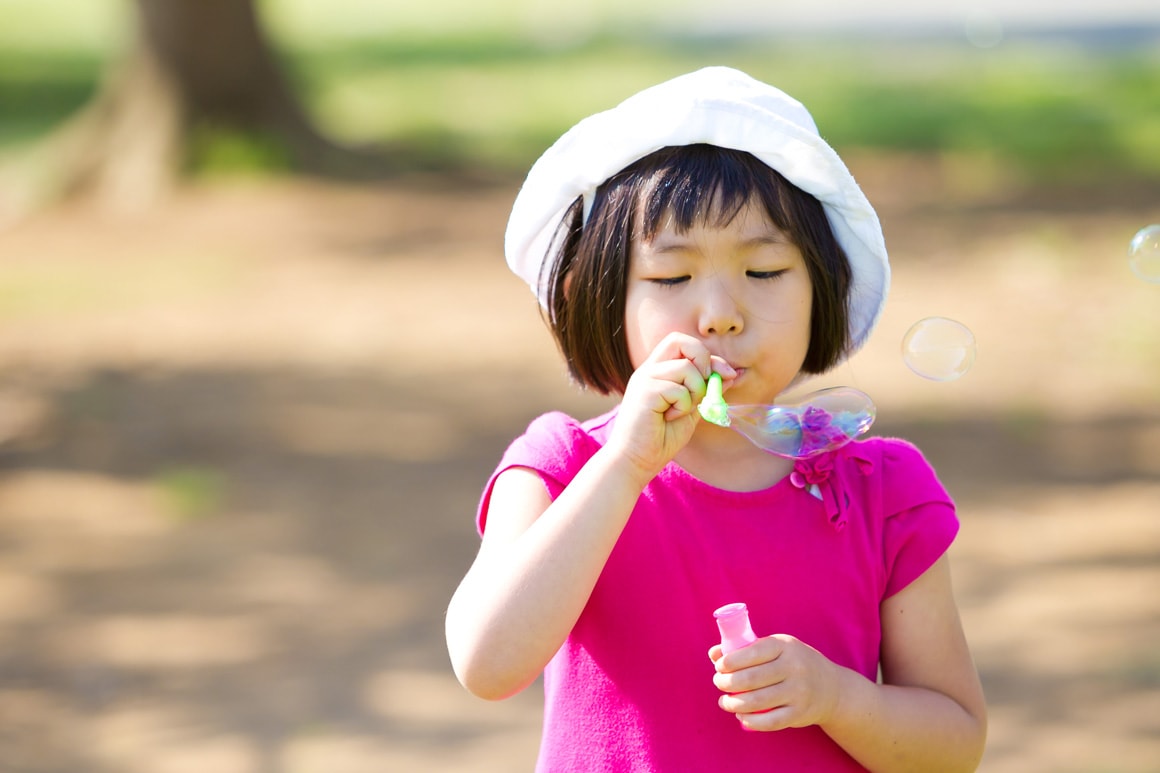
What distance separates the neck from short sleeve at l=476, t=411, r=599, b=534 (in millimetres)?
118

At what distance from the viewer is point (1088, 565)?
14.5ft

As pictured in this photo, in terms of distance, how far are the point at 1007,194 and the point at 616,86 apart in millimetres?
4537

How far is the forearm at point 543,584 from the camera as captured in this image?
60.2 inches

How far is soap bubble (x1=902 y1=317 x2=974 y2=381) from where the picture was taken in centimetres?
206

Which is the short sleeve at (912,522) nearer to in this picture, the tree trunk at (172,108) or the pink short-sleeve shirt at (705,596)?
the pink short-sleeve shirt at (705,596)

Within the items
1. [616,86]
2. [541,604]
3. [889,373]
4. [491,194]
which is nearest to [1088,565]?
[889,373]

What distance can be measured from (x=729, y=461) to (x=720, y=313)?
226 millimetres

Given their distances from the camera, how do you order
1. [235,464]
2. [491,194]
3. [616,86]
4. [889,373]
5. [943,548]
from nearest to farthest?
[943,548] < [235,464] < [889,373] < [491,194] < [616,86]

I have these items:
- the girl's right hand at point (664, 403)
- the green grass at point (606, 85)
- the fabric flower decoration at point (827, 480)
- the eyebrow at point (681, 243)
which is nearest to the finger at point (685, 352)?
the girl's right hand at point (664, 403)

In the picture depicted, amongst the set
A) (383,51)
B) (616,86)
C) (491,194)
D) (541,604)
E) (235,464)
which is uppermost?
(383,51)

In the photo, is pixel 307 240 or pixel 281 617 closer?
pixel 281 617

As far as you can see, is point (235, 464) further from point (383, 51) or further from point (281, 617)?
point (383, 51)

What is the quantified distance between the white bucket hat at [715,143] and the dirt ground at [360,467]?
6.72 feet

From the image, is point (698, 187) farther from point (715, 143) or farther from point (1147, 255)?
point (1147, 255)
